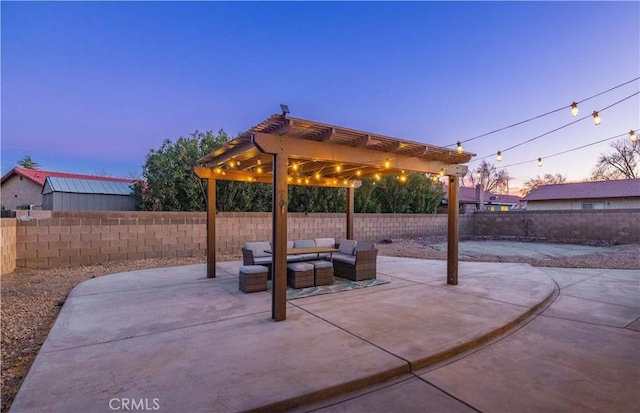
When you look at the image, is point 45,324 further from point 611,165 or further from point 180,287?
point 611,165

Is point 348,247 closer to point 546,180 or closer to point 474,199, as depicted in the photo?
point 474,199

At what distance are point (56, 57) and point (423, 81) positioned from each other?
12389 mm

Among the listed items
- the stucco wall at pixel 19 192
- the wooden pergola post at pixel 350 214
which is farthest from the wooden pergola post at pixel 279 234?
the stucco wall at pixel 19 192

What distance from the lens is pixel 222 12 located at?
370 inches

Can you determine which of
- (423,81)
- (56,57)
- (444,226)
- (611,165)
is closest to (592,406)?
(423,81)

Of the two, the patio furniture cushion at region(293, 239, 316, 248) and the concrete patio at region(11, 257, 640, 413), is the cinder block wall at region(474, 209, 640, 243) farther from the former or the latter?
the patio furniture cushion at region(293, 239, 316, 248)

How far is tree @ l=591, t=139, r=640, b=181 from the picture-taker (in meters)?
25.8

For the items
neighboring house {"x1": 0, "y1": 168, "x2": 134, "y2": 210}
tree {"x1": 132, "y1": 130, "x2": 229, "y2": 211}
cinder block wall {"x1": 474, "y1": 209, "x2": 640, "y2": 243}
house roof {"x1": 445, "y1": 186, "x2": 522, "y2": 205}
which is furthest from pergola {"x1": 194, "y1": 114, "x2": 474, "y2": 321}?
house roof {"x1": 445, "y1": 186, "x2": 522, "y2": 205}

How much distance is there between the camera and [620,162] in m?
26.8

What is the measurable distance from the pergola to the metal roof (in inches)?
242

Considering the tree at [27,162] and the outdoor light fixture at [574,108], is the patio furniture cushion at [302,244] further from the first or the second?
the tree at [27,162]

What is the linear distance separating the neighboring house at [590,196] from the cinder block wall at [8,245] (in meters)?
28.4

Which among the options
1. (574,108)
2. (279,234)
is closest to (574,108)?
(574,108)

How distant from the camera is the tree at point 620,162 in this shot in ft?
84.6
